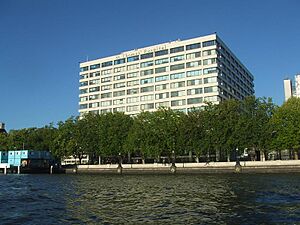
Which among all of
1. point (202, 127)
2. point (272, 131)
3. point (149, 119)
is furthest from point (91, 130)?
point (272, 131)

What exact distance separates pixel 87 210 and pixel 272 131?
8874 centimetres

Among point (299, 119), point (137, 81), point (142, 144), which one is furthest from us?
point (137, 81)

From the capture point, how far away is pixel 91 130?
144m

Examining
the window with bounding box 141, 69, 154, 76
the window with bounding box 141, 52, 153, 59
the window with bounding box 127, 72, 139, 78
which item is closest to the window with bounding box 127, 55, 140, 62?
the window with bounding box 141, 52, 153, 59

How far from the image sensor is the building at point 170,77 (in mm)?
161375

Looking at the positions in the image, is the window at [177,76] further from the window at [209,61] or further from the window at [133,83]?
the window at [133,83]

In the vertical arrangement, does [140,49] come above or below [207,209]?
above

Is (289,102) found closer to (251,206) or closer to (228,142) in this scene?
(228,142)

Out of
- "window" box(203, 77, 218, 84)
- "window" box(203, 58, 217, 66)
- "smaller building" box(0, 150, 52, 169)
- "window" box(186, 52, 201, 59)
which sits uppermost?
"window" box(186, 52, 201, 59)

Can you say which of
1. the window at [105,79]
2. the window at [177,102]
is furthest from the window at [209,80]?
the window at [105,79]

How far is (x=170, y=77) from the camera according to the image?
172625 millimetres

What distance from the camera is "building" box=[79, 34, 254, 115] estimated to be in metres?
161

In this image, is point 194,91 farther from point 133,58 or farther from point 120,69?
point 120,69

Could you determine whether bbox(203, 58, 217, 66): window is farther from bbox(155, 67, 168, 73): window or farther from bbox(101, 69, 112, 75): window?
bbox(101, 69, 112, 75): window
